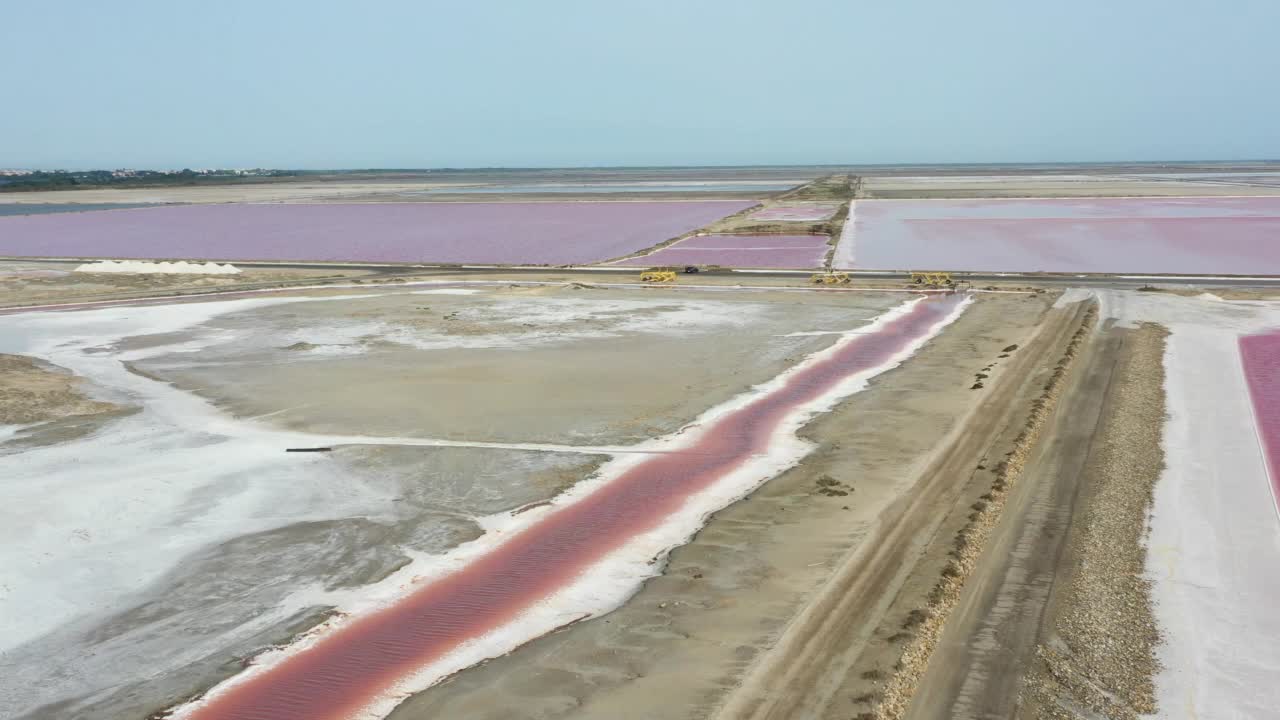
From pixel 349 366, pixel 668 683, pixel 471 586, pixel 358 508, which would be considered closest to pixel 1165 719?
pixel 668 683

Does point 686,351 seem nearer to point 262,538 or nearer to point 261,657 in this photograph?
point 262,538

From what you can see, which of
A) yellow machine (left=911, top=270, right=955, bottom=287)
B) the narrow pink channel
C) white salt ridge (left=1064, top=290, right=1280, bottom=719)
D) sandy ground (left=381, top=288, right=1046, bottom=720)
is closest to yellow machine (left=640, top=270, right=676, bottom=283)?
yellow machine (left=911, top=270, right=955, bottom=287)

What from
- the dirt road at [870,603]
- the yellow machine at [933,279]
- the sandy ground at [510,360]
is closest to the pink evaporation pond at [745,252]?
the yellow machine at [933,279]

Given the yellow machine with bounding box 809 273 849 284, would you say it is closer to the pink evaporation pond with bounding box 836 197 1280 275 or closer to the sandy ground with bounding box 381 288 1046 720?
the pink evaporation pond with bounding box 836 197 1280 275

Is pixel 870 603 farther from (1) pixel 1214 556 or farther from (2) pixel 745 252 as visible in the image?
(2) pixel 745 252

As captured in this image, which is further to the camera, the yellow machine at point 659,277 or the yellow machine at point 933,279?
the yellow machine at point 659,277

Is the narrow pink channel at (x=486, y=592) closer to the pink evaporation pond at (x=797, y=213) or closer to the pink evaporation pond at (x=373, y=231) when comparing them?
the pink evaporation pond at (x=373, y=231)

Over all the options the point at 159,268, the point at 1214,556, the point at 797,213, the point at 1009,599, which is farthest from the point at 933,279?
the point at 797,213
